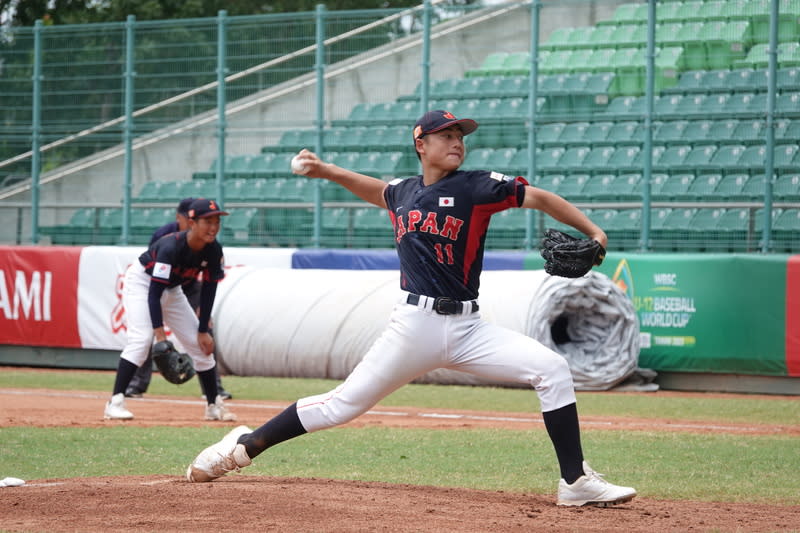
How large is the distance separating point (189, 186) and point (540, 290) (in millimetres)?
6419

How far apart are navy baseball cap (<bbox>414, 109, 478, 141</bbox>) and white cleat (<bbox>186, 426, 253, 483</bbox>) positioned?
1.89m

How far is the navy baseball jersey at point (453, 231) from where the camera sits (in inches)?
219

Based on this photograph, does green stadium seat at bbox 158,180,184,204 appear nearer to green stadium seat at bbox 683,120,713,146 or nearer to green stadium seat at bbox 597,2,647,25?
Result: green stadium seat at bbox 597,2,647,25

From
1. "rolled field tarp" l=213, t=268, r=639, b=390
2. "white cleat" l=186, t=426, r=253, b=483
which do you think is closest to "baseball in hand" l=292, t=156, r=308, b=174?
"white cleat" l=186, t=426, r=253, b=483

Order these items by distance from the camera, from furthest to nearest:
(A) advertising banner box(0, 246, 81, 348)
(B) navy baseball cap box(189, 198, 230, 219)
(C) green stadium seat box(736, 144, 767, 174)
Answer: (A) advertising banner box(0, 246, 81, 348), (C) green stadium seat box(736, 144, 767, 174), (B) navy baseball cap box(189, 198, 230, 219)

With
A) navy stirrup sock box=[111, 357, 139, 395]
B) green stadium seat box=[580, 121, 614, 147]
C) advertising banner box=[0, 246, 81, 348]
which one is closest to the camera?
navy stirrup sock box=[111, 357, 139, 395]

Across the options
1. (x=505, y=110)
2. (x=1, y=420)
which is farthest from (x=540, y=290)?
(x=1, y=420)

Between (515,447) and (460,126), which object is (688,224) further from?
(460,126)

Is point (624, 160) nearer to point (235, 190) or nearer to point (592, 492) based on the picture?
point (235, 190)

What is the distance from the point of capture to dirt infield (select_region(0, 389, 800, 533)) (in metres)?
5.05

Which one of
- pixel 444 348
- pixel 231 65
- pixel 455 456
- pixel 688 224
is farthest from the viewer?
pixel 231 65

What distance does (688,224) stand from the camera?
13469 mm

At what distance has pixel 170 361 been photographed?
9.92m

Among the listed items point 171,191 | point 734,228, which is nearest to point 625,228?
point 734,228
